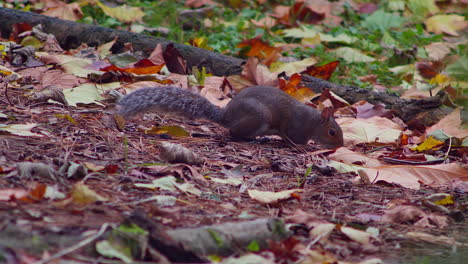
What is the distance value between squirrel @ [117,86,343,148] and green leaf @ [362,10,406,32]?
3.60m

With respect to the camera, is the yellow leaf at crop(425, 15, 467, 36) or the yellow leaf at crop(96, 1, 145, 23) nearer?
the yellow leaf at crop(96, 1, 145, 23)

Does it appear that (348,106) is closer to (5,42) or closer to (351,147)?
(351,147)

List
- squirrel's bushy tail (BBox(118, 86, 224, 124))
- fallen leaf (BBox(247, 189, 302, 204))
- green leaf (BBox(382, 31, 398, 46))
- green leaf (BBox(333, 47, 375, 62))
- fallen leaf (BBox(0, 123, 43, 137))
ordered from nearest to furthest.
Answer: fallen leaf (BBox(247, 189, 302, 204)) → fallen leaf (BBox(0, 123, 43, 137)) → squirrel's bushy tail (BBox(118, 86, 224, 124)) → green leaf (BBox(333, 47, 375, 62)) → green leaf (BBox(382, 31, 398, 46))

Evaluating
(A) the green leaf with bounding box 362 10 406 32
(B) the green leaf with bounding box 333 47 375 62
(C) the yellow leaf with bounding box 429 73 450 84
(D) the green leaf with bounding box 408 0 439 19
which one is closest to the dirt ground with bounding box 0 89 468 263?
(C) the yellow leaf with bounding box 429 73 450 84

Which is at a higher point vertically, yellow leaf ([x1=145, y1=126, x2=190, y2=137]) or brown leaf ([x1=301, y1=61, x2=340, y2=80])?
yellow leaf ([x1=145, y1=126, x2=190, y2=137])

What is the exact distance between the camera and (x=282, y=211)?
2314 millimetres

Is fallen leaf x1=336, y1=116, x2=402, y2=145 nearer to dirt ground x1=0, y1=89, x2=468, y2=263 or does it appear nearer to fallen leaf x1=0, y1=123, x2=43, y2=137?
dirt ground x1=0, y1=89, x2=468, y2=263

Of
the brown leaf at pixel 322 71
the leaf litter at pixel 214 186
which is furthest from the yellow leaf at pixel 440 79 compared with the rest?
the leaf litter at pixel 214 186

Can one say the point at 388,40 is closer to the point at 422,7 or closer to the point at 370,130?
the point at 422,7

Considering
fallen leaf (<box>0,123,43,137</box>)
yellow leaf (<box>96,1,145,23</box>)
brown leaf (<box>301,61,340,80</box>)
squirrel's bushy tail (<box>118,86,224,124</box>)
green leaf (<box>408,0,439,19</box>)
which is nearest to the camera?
fallen leaf (<box>0,123,43,137</box>)

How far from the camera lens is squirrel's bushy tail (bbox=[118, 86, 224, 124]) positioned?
3.35 metres

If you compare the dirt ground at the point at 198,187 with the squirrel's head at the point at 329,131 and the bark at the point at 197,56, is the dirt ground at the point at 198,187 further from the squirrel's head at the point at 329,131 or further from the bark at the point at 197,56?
the bark at the point at 197,56

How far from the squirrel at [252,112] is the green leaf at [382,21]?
11.8 ft

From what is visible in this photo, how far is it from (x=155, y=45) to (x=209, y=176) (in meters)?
2.71
